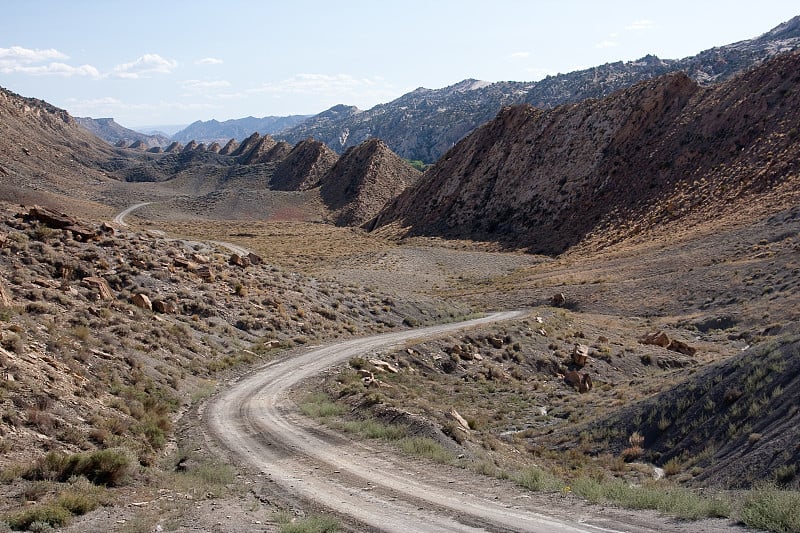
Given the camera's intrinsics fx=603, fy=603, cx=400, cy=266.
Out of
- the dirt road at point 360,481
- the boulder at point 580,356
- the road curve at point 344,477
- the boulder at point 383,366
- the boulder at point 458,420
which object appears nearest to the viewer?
the dirt road at point 360,481

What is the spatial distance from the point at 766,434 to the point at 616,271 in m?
31.7

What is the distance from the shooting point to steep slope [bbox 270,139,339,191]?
131 meters

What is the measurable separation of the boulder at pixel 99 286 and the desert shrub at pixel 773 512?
788 inches

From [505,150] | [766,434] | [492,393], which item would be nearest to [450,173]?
[505,150]

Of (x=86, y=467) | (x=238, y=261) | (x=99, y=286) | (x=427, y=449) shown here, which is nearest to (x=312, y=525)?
(x=86, y=467)

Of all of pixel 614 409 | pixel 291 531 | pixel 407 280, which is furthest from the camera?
pixel 407 280

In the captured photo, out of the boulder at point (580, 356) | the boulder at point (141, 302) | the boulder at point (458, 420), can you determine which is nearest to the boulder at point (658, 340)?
the boulder at point (580, 356)

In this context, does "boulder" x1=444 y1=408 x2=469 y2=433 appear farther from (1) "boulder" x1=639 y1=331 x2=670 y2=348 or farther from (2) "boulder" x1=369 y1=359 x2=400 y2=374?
(1) "boulder" x1=639 y1=331 x2=670 y2=348

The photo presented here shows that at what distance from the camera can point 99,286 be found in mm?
21719

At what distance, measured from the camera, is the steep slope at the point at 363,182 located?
342 ft

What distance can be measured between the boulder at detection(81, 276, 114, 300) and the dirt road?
662 centimetres

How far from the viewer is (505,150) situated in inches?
3044

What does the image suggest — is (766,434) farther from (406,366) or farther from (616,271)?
(616,271)

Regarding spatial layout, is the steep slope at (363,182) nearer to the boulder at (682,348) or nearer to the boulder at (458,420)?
the boulder at (682,348)
